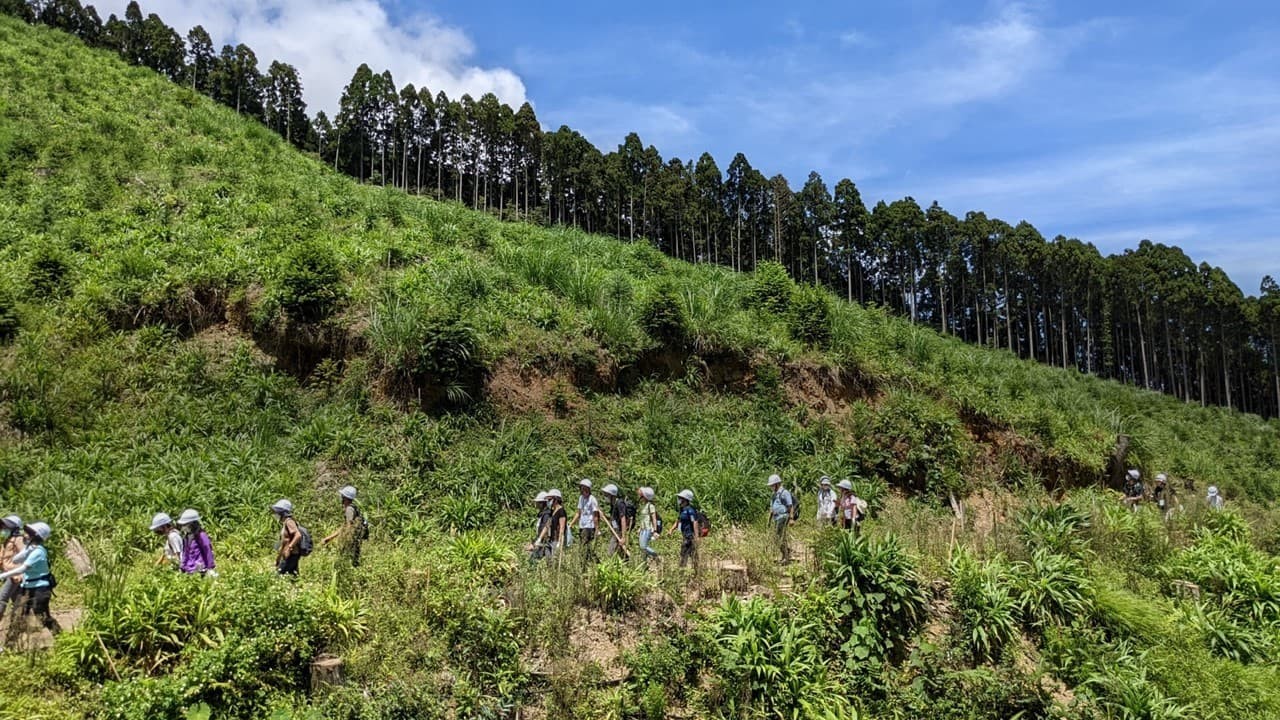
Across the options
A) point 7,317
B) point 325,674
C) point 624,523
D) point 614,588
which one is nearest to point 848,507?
point 624,523

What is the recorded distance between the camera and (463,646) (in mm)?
6324

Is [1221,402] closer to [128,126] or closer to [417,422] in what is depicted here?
[417,422]

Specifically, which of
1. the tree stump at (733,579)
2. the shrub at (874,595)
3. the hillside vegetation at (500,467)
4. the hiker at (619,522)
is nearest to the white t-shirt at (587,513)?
the hiker at (619,522)

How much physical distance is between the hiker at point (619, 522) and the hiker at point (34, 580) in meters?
5.75

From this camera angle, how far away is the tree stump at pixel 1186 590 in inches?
358

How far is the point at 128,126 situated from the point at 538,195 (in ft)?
119

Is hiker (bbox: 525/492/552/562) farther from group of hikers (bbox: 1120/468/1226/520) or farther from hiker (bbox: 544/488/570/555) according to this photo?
group of hikers (bbox: 1120/468/1226/520)

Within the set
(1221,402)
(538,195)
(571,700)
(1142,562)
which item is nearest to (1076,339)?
(1221,402)

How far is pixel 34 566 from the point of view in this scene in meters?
6.31

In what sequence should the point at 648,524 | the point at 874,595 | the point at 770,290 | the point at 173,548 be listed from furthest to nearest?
the point at 770,290 → the point at 648,524 → the point at 874,595 → the point at 173,548

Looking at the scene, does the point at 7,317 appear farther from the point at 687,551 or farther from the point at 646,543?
the point at 687,551

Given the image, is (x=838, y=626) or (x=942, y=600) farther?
(x=942, y=600)

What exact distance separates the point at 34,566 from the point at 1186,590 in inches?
528

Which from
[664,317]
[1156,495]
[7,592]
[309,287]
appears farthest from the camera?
[1156,495]
